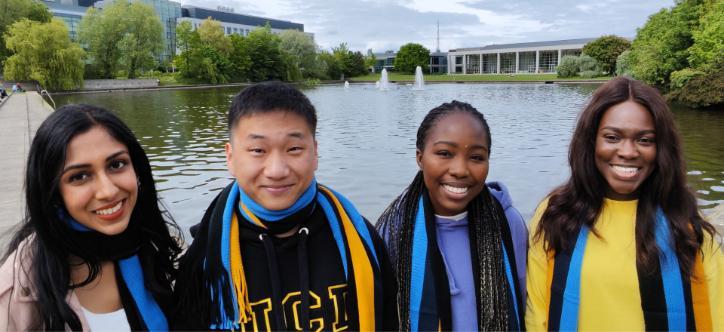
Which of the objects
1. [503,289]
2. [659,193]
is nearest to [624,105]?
[659,193]

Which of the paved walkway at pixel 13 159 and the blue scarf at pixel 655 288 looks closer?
the blue scarf at pixel 655 288

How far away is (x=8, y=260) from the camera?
64.4 inches

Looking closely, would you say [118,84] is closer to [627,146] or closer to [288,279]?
[288,279]

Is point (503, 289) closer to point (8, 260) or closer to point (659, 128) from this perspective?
point (659, 128)

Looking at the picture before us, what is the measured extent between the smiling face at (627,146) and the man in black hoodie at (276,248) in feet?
3.20

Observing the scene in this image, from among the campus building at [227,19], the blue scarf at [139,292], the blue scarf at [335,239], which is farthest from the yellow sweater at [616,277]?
the campus building at [227,19]

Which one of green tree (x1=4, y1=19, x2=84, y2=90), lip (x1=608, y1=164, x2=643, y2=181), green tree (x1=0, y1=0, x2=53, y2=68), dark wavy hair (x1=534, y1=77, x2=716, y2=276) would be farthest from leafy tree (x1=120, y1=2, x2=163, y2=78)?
lip (x1=608, y1=164, x2=643, y2=181)

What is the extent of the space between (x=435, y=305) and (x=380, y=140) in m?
10.8

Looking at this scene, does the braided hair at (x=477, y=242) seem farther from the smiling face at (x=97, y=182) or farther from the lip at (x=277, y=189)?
the smiling face at (x=97, y=182)

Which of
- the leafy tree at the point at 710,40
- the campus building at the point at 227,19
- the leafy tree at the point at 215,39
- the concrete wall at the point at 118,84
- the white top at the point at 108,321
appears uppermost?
the campus building at the point at 227,19

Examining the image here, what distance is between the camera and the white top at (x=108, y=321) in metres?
1.70

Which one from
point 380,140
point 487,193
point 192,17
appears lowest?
point 380,140

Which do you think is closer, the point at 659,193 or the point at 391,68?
the point at 659,193

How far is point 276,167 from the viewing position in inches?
63.8
